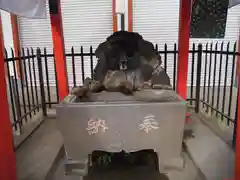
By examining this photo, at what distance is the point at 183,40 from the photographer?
3.97 metres

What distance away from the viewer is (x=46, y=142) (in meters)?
3.24

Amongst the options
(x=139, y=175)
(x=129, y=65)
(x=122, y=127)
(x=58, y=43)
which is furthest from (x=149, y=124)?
(x=58, y=43)

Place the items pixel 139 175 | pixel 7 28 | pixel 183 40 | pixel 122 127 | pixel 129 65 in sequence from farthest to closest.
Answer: pixel 7 28 < pixel 183 40 < pixel 129 65 < pixel 139 175 < pixel 122 127

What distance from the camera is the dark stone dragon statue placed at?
106 inches

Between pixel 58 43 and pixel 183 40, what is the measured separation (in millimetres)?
2242

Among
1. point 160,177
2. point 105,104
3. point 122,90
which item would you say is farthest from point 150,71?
point 160,177

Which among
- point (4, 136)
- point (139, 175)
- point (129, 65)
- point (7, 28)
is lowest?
point (139, 175)

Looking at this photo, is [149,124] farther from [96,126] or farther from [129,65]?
[129,65]

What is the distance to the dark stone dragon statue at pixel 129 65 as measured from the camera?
2.70 meters

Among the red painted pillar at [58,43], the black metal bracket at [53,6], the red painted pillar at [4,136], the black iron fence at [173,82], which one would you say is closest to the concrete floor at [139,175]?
the red painted pillar at [4,136]

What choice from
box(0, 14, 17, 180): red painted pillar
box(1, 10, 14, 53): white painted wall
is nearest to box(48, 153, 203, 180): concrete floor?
box(0, 14, 17, 180): red painted pillar

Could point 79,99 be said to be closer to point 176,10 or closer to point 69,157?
point 69,157

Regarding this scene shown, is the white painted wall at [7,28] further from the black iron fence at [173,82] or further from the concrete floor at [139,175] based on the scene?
the concrete floor at [139,175]

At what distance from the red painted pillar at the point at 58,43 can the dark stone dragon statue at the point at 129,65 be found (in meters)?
1.45
